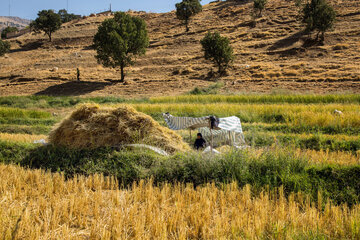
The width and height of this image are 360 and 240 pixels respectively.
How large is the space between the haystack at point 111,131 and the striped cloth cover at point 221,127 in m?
0.70

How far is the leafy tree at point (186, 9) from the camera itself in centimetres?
5481

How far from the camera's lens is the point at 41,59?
150 ft

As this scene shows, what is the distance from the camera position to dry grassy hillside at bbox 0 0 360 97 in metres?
26.8

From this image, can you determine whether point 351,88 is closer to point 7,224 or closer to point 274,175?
point 274,175

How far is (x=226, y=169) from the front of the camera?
227 inches

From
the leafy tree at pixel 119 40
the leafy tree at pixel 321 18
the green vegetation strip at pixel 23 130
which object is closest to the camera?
the green vegetation strip at pixel 23 130

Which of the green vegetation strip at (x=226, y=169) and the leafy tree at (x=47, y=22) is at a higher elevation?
the leafy tree at (x=47, y=22)

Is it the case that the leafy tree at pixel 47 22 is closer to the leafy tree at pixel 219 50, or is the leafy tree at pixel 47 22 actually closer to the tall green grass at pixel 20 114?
the leafy tree at pixel 219 50

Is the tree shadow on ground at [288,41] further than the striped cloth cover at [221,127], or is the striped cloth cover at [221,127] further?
the tree shadow on ground at [288,41]

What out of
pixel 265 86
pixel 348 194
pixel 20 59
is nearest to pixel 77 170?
pixel 348 194

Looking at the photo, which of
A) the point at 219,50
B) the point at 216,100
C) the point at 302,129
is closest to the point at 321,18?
the point at 219,50

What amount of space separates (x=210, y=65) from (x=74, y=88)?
1680 cm

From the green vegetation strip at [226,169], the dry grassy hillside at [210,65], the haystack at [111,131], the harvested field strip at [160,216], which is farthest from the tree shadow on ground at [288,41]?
the harvested field strip at [160,216]

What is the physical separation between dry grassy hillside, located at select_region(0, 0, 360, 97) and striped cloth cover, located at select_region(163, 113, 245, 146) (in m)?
16.5
